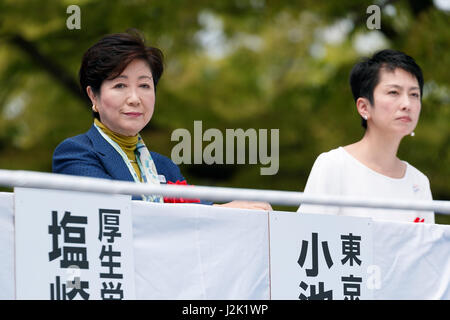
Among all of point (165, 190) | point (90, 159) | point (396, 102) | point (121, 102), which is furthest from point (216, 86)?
point (165, 190)

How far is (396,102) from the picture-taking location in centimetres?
395

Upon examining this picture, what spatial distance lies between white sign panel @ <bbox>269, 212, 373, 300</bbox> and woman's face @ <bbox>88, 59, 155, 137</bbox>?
0.71 meters

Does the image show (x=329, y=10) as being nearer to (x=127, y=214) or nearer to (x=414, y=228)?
(x=414, y=228)

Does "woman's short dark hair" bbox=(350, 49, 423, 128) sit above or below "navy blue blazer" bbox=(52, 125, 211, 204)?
above

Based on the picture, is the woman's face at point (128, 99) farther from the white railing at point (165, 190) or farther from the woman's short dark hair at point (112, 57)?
the white railing at point (165, 190)

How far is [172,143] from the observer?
8719 millimetres

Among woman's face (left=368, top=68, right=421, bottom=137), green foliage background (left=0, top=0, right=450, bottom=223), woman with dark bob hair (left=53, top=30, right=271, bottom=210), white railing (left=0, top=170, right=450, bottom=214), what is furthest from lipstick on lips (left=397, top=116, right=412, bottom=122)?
green foliage background (left=0, top=0, right=450, bottom=223)

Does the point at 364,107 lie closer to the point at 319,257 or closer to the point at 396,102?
the point at 396,102

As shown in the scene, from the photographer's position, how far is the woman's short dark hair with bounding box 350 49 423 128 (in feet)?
13.2

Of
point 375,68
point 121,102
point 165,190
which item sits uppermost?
point 375,68

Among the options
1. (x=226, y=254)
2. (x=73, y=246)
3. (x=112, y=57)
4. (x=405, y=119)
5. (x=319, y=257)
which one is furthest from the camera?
(x=405, y=119)

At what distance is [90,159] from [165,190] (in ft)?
1.74

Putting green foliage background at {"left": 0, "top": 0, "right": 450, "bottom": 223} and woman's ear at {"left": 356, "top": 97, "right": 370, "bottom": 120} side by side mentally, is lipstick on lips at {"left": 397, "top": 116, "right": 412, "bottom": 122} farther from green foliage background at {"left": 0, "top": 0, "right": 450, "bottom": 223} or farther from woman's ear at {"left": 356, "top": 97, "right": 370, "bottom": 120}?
green foliage background at {"left": 0, "top": 0, "right": 450, "bottom": 223}

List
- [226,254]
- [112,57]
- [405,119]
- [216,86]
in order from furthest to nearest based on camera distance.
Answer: [216,86] < [405,119] < [112,57] < [226,254]
